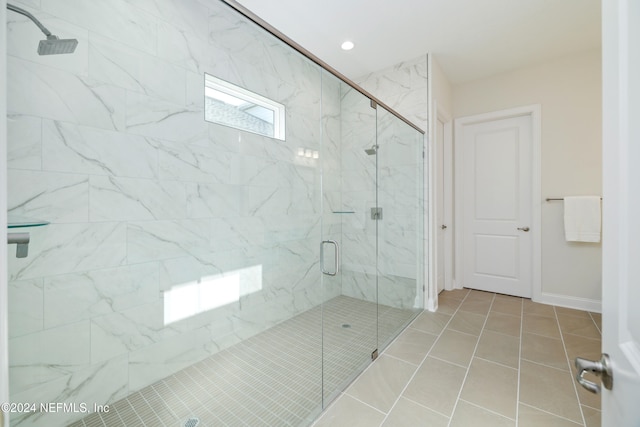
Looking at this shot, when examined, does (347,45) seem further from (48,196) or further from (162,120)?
(48,196)

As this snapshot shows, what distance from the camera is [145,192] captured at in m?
1.60

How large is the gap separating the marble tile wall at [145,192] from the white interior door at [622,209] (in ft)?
4.50

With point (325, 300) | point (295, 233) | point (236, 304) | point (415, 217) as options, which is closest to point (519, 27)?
point (415, 217)

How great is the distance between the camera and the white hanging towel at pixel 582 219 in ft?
9.30

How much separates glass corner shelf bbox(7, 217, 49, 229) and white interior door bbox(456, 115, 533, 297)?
413 cm

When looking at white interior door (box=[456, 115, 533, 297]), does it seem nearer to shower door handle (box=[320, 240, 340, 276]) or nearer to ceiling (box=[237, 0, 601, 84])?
ceiling (box=[237, 0, 601, 84])

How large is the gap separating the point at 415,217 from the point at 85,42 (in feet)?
9.83

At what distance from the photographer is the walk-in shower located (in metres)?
1.26

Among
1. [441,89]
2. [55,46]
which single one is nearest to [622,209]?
[55,46]

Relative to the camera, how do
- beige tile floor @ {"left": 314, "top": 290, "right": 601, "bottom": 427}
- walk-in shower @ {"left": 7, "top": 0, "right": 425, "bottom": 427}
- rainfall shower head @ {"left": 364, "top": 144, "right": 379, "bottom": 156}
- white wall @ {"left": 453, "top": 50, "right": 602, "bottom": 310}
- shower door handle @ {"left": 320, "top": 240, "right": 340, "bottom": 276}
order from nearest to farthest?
walk-in shower @ {"left": 7, "top": 0, "right": 425, "bottom": 427} → beige tile floor @ {"left": 314, "top": 290, "right": 601, "bottom": 427} → shower door handle @ {"left": 320, "top": 240, "right": 340, "bottom": 276} → rainfall shower head @ {"left": 364, "top": 144, "right": 379, "bottom": 156} → white wall @ {"left": 453, "top": 50, "right": 602, "bottom": 310}

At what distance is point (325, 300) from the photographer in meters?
2.02

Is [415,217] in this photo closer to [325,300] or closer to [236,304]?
[325,300]

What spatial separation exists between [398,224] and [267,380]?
1887 mm

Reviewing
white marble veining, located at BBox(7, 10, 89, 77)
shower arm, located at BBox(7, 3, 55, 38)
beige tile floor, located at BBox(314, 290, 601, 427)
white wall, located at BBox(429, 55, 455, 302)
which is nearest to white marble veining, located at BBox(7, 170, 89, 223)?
white marble veining, located at BBox(7, 10, 89, 77)
